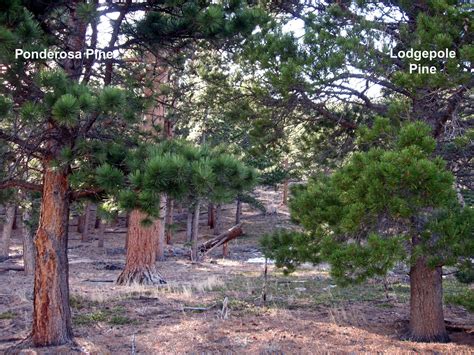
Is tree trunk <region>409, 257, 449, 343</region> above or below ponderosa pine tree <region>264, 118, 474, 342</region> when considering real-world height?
below

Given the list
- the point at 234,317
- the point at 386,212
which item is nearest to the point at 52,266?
the point at 234,317

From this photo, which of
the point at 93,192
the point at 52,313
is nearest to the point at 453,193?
the point at 93,192

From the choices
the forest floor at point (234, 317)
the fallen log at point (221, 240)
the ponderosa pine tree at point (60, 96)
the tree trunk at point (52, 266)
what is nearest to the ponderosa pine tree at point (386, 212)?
the forest floor at point (234, 317)

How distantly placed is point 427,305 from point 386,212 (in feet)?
8.77

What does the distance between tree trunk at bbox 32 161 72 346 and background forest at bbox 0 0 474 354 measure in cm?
2

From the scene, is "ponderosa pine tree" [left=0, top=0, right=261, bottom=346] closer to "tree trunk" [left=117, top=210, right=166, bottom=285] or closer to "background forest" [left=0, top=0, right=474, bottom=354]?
"background forest" [left=0, top=0, right=474, bottom=354]

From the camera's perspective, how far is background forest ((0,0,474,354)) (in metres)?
4.77

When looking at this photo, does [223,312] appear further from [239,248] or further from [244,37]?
[239,248]

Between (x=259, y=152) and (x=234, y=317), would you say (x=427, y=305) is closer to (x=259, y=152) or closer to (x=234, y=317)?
(x=234, y=317)

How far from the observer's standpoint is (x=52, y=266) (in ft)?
19.2

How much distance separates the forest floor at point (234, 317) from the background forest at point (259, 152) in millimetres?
64

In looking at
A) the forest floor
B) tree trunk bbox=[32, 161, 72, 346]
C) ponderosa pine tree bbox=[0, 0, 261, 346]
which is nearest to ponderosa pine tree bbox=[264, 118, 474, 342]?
the forest floor

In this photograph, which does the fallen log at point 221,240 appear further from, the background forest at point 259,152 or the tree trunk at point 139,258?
the background forest at point 259,152

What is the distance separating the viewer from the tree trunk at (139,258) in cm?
1282
